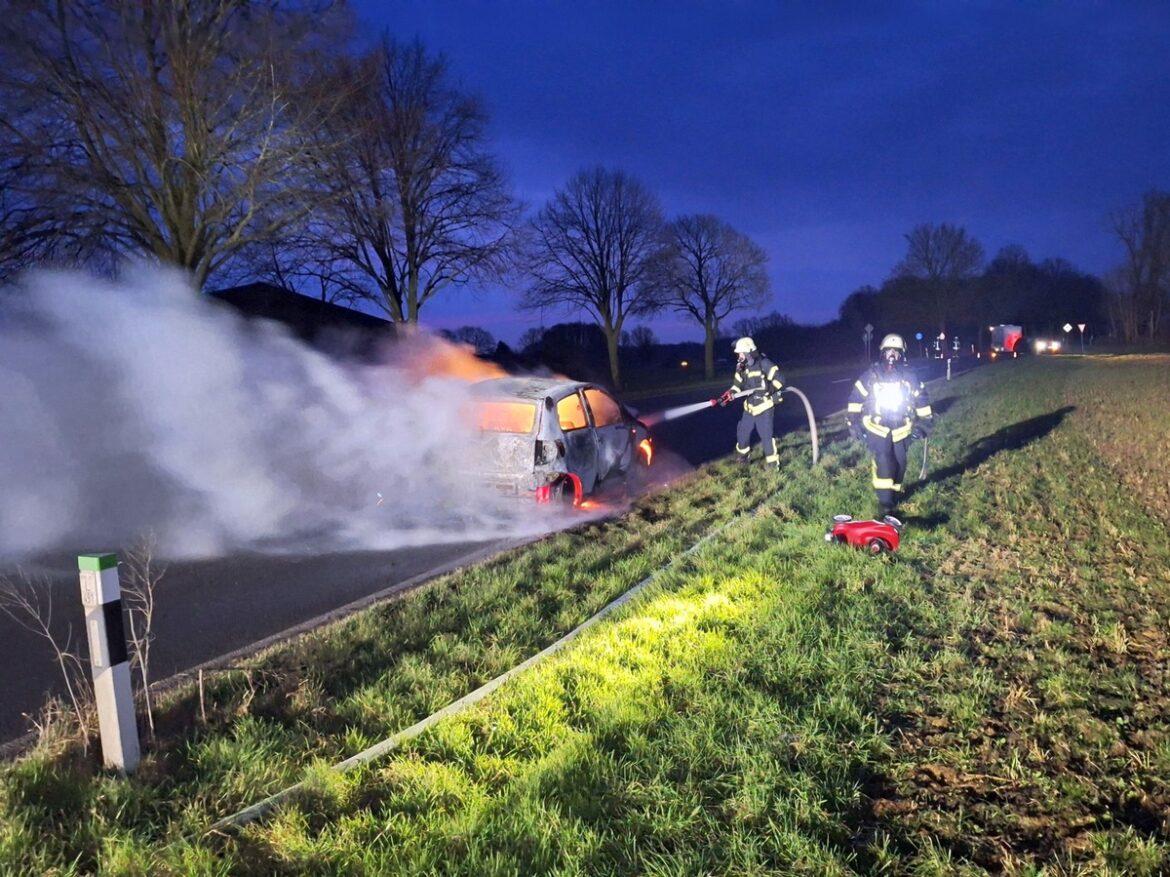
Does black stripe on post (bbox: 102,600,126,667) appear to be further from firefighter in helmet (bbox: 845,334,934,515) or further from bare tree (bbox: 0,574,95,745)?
firefighter in helmet (bbox: 845,334,934,515)

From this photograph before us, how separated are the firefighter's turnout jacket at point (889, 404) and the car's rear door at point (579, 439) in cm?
273

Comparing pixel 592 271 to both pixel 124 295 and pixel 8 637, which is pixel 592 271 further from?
pixel 8 637

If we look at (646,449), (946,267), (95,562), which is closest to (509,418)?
(646,449)

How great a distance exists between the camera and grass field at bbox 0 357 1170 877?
2.75 metres

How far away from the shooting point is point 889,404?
7707 mm

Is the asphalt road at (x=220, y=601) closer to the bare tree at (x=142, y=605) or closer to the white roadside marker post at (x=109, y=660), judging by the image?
the bare tree at (x=142, y=605)

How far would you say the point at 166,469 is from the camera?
9.05 m

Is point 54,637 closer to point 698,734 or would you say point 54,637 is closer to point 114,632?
point 114,632

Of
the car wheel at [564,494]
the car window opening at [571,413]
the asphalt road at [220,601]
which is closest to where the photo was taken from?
the asphalt road at [220,601]

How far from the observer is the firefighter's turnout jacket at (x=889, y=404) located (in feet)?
25.2

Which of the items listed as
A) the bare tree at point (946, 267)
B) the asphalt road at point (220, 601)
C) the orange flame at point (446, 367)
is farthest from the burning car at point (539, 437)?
the bare tree at point (946, 267)

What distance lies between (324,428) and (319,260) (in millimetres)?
14218

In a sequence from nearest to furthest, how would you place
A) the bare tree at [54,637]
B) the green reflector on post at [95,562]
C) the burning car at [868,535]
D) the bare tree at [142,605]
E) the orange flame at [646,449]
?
the green reflector on post at [95,562] < the bare tree at [54,637] < the bare tree at [142,605] < the burning car at [868,535] < the orange flame at [646,449]

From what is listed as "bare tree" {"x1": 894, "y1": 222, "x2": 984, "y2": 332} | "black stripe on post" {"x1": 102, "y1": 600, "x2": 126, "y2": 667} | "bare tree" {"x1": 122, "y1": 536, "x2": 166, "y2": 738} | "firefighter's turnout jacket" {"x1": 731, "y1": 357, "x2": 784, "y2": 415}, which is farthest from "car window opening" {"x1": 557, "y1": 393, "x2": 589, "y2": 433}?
"bare tree" {"x1": 894, "y1": 222, "x2": 984, "y2": 332}
